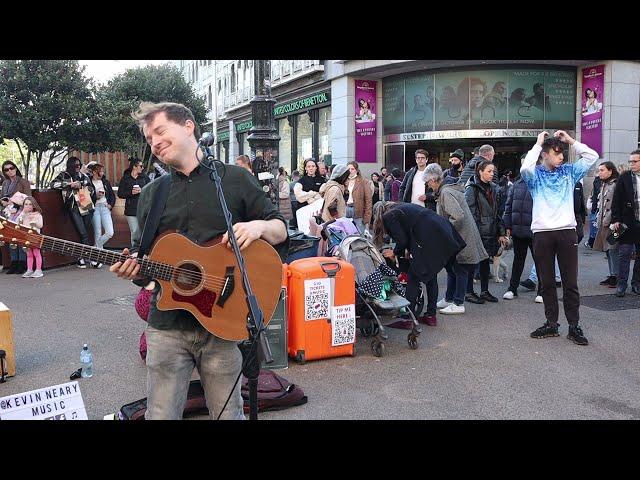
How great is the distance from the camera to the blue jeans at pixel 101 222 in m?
11.8

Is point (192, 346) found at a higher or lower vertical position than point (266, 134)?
lower

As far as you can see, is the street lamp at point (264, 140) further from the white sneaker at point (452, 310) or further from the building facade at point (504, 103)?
the building facade at point (504, 103)

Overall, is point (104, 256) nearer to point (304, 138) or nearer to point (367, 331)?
point (367, 331)

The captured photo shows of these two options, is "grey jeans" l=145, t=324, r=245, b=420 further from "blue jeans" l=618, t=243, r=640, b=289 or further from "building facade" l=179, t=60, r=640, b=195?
"building facade" l=179, t=60, r=640, b=195

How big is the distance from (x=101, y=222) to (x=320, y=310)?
7.66 meters

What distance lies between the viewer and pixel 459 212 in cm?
764

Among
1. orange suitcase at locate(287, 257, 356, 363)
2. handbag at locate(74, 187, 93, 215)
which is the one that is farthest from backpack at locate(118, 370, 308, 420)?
handbag at locate(74, 187, 93, 215)

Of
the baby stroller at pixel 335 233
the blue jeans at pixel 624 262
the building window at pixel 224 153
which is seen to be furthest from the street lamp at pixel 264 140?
the building window at pixel 224 153

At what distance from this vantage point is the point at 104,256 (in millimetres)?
3014

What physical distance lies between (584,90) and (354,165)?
38.2 feet

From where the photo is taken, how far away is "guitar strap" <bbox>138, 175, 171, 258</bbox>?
2955mm

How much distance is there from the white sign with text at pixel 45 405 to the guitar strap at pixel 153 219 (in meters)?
1.21
